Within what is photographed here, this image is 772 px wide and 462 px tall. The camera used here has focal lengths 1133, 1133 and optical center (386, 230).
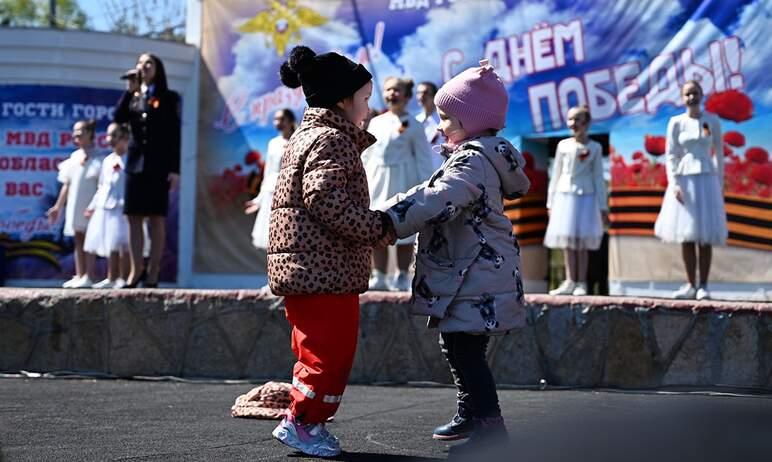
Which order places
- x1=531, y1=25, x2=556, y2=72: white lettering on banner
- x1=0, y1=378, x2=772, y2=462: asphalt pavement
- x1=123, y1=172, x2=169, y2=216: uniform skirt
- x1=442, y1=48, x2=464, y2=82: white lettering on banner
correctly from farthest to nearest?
x1=442, y1=48, x2=464, y2=82: white lettering on banner
x1=531, y1=25, x2=556, y2=72: white lettering on banner
x1=123, y1=172, x2=169, y2=216: uniform skirt
x1=0, y1=378, x2=772, y2=462: asphalt pavement

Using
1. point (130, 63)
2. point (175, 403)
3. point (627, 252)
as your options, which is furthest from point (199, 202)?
point (175, 403)

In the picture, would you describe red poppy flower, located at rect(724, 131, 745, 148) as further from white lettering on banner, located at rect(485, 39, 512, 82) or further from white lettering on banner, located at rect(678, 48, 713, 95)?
white lettering on banner, located at rect(485, 39, 512, 82)

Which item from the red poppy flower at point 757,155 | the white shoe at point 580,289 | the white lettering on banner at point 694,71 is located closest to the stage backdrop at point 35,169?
the white shoe at point 580,289

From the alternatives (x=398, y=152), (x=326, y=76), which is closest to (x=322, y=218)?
(x=326, y=76)

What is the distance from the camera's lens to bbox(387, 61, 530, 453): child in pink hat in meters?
3.96

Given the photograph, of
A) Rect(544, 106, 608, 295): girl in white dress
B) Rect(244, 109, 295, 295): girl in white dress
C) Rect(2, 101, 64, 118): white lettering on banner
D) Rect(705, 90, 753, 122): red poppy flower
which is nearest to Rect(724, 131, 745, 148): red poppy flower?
Rect(705, 90, 753, 122): red poppy flower

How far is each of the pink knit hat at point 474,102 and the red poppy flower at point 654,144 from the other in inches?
263

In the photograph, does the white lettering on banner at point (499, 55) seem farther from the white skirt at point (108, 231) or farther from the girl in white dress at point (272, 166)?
the white skirt at point (108, 231)

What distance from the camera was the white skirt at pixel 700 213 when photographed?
873 cm

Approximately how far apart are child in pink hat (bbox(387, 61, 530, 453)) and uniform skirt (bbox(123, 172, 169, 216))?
448 cm

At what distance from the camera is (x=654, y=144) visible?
10641 millimetres

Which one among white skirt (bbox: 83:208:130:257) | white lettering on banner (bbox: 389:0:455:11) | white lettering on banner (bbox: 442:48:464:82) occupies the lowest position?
white skirt (bbox: 83:208:130:257)

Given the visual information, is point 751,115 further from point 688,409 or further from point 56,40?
point 688,409

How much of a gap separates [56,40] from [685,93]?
750cm
